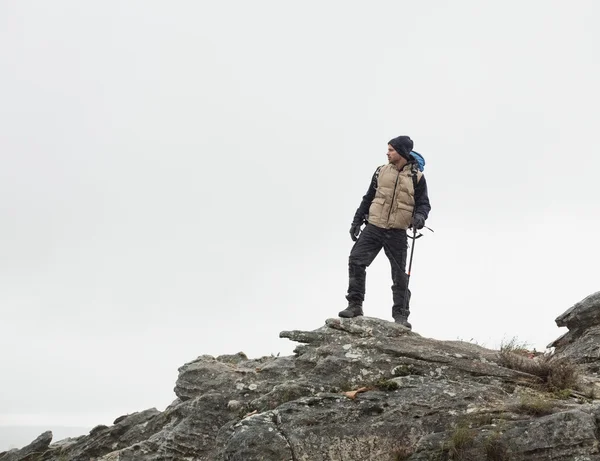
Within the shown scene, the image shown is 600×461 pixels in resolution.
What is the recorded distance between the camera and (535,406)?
8.21m

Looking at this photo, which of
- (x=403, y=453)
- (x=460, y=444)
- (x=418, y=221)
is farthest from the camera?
(x=418, y=221)

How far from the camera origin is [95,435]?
12.2 metres

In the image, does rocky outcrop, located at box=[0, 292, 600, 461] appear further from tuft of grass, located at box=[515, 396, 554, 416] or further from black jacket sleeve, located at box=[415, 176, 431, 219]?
black jacket sleeve, located at box=[415, 176, 431, 219]

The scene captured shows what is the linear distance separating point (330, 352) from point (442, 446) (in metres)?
2.94

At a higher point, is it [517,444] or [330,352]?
[330,352]

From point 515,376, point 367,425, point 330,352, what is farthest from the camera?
point 330,352

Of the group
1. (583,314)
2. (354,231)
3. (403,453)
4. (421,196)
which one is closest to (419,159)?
(421,196)

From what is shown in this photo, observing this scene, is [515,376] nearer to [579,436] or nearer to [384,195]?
[579,436]

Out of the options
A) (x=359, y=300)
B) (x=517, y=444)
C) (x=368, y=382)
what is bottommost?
(x=517, y=444)

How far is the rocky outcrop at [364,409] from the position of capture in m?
7.73

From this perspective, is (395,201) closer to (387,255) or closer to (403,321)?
(387,255)

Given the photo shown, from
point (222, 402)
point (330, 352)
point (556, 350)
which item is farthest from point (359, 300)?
point (556, 350)

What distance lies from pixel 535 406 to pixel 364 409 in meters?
2.22

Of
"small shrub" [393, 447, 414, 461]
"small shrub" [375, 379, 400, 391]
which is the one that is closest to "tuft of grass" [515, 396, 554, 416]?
"small shrub" [393, 447, 414, 461]
